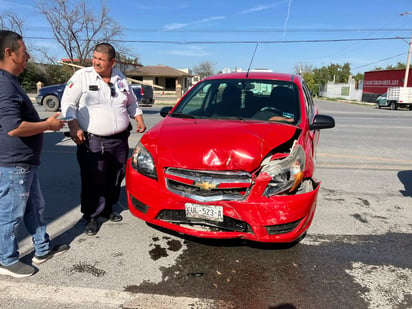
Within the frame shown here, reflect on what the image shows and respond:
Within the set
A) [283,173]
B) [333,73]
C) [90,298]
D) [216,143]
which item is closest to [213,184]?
[216,143]

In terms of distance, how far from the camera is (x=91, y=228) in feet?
10.7

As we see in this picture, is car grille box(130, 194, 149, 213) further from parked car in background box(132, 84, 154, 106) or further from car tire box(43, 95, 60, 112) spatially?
car tire box(43, 95, 60, 112)

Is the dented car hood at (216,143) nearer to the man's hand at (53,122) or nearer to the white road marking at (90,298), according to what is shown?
the man's hand at (53,122)

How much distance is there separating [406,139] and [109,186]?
31.4ft

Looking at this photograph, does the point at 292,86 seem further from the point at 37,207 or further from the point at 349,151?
the point at 349,151

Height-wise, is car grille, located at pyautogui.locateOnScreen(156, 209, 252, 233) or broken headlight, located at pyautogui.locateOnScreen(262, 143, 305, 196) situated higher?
broken headlight, located at pyautogui.locateOnScreen(262, 143, 305, 196)

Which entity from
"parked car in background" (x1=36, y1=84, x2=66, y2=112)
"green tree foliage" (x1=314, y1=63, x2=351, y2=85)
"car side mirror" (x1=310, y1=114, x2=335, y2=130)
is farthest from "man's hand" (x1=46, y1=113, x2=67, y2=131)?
"green tree foliage" (x1=314, y1=63, x2=351, y2=85)

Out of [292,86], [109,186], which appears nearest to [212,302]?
[109,186]

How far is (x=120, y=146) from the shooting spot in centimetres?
330

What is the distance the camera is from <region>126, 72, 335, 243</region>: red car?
97.7 inches

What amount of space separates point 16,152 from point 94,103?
959mm

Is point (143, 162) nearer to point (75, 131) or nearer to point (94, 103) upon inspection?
point (75, 131)

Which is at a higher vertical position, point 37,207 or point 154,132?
point 154,132

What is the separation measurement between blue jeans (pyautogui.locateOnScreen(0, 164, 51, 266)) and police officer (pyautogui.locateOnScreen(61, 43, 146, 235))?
60cm
